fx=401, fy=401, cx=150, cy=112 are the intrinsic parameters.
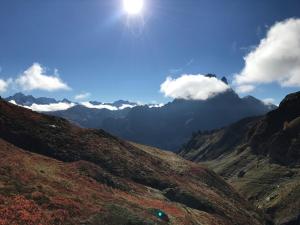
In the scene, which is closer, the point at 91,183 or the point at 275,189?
the point at 91,183

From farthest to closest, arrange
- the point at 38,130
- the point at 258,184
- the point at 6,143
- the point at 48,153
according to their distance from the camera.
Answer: the point at 258,184
the point at 38,130
the point at 48,153
the point at 6,143

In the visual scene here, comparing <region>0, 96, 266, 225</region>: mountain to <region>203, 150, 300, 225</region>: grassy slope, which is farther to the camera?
<region>203, 150, 300, 225</region>: grassy slope

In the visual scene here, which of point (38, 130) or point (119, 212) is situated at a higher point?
point (38, 130)

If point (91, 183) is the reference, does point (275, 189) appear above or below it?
above

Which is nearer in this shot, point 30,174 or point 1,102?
point 30,174

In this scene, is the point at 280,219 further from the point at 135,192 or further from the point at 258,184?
the point at 135,192

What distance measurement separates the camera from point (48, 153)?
63.5 meters

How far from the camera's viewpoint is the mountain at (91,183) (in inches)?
1551

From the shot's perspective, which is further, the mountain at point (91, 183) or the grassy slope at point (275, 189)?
the grassy slope at point (275, 189)

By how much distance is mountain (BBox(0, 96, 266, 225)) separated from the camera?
3941 cm

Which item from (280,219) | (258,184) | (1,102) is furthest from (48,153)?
(258,184)

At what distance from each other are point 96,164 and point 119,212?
73.6ft

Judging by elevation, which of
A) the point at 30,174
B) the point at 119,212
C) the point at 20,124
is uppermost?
the point at 20,124

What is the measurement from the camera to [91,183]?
178 feet
